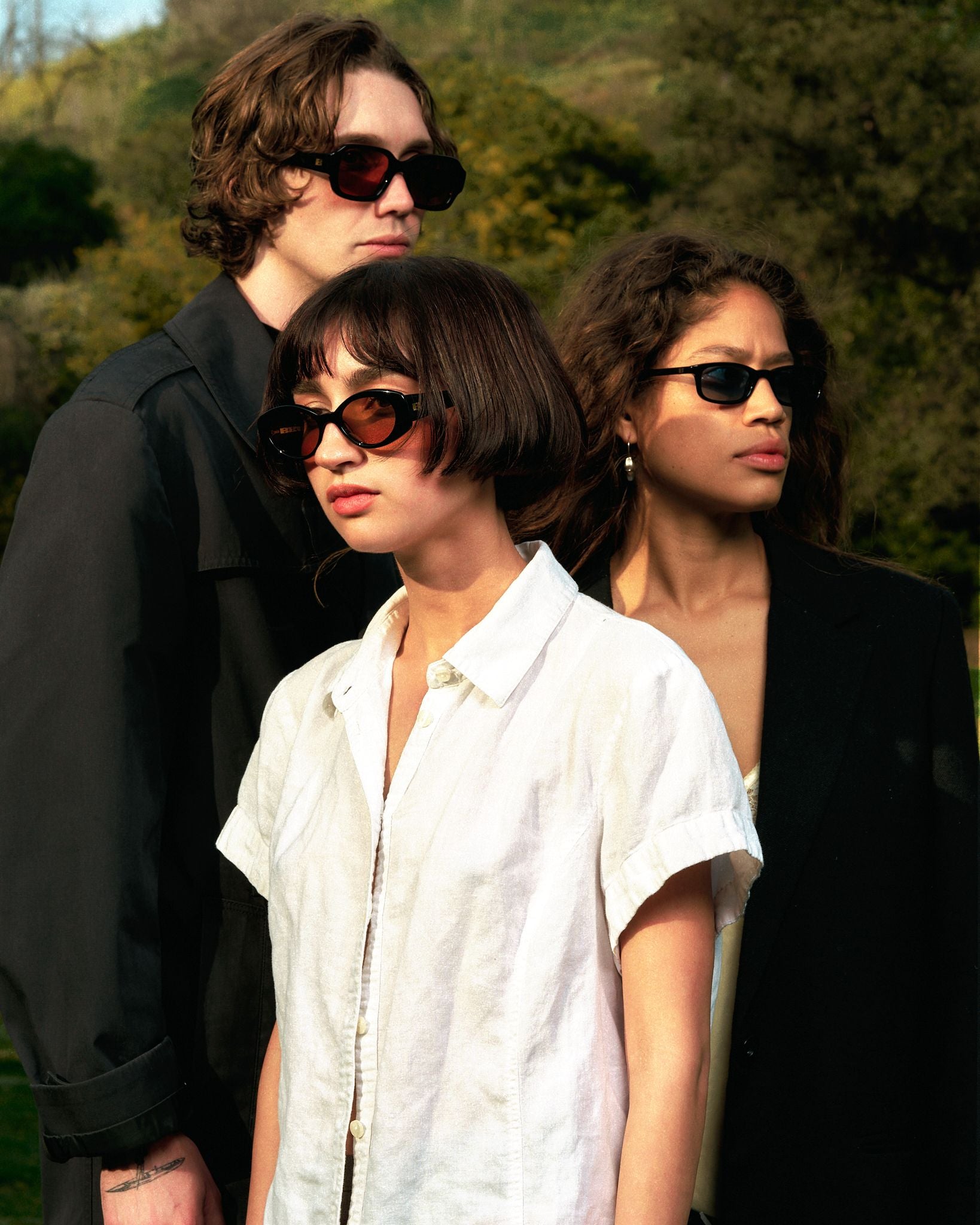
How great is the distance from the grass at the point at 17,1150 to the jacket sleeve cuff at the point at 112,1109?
8.58 feet

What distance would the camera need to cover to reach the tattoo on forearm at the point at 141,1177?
2.11m

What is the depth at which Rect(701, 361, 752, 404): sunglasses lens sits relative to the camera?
271cm

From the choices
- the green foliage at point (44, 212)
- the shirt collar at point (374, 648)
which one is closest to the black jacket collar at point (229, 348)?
the shirt collar at point (374, 648)

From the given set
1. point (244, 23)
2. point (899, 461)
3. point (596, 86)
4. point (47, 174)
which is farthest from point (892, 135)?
point (244, 23)

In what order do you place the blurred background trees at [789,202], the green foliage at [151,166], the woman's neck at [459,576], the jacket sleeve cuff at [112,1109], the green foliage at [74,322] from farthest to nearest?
1. the green foliage at [151,166]
2. the green foliage at [74,322]
3. the blurred background trees at [789,202]
4. the jacket sleeve cuff at [112,1109]
5. the woman's neck at [459,576]

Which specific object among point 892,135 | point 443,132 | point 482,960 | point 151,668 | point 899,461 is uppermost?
point 892,135

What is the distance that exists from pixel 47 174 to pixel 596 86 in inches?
1003

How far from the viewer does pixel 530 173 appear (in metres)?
30.8

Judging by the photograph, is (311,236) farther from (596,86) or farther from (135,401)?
(596,86)

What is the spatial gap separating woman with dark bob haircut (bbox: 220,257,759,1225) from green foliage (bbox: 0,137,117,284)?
41.5 m

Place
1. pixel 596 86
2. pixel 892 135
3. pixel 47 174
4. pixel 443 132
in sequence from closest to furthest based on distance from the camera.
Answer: pixel 443 132
pixel 892 135
pixel 47 174
pixel 596 86

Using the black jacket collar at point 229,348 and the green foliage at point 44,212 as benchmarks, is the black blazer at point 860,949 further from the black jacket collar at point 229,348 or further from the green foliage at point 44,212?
the green foliage at point 44,212

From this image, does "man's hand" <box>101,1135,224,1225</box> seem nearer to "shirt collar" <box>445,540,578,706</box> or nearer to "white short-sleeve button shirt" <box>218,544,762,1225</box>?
"white short-sleeve button shirt" <box>218,544,762,1225</box>

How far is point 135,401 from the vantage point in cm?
235
